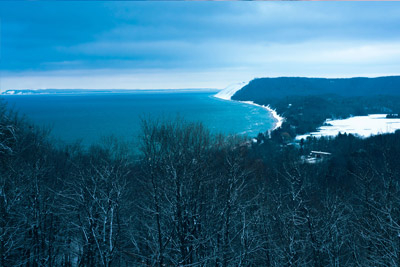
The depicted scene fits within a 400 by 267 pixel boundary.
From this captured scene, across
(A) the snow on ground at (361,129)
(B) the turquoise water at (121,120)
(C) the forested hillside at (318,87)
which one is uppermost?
(C) the forested hillside at (318,87)

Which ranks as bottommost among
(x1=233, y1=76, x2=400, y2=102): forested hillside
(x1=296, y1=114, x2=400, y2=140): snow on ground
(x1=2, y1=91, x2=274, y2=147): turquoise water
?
Result: (x1=296, y1=114, x2=400, y2=140): snow on ground

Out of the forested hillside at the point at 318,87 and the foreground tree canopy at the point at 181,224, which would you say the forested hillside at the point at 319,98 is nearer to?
the forested hillside at the point at 318,87

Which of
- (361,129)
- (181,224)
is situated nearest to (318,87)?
(361,129)

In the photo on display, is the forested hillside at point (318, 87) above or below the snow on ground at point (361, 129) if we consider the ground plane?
above

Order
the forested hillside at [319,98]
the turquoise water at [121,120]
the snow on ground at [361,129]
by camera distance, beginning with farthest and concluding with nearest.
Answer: the forested hillside at [319,98], the snow on ground at [361,129], the turquoise water at [121,120]

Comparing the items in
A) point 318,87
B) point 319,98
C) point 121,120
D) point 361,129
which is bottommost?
point 361,129

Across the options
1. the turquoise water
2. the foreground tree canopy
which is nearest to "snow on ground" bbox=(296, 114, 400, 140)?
the turquoise water

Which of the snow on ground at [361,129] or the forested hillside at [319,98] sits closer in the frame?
the snow on ground at [361,129]

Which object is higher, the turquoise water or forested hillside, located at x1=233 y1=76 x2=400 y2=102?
forested hillside, located at x1=233 y1=76 x2=400 y2=102

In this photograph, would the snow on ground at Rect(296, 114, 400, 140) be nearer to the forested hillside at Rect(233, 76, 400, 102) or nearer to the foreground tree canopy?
the foreground tree canopy

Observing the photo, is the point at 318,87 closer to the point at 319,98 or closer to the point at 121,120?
the point at 319,98

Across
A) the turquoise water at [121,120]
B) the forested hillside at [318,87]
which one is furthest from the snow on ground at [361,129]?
the forested hillside at [318,87]

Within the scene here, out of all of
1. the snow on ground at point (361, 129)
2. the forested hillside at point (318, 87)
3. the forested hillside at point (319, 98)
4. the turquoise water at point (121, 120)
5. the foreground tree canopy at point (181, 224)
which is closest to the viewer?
the foreground tree canopy at point (181, 224)

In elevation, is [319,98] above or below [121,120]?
above
